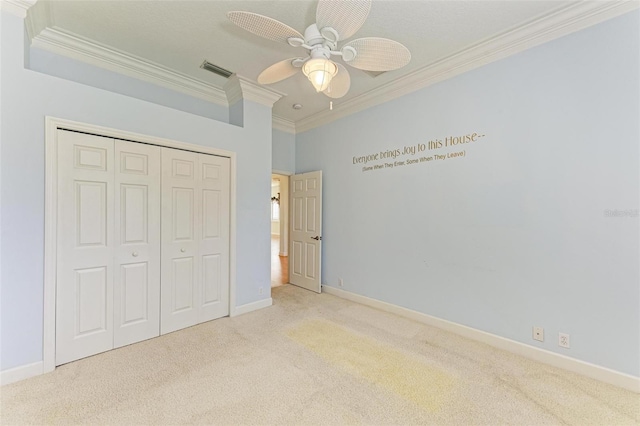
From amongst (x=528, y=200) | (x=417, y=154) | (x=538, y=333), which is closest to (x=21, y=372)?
(x=417, y=154)

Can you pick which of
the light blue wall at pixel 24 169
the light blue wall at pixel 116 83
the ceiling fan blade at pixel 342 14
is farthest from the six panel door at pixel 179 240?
the ceiling fan blade at pixel 342 14

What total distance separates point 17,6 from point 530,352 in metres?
5.10

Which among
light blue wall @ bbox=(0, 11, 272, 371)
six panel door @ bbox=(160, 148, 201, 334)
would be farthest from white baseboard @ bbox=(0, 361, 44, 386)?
six panel door @ bbox=(160, 148, 201, 334)

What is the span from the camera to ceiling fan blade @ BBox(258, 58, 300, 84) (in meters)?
2.14

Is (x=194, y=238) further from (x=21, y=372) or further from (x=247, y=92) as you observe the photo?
(x=247, y=92)

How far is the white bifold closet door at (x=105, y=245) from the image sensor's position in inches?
90.8

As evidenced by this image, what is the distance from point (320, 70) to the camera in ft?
6.32

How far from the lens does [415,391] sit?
1973 mm

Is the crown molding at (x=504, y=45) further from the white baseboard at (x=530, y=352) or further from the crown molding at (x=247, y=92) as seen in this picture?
the white baseboard at (x=530, y=352)

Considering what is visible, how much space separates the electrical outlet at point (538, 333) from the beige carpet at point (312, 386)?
9.7 inches

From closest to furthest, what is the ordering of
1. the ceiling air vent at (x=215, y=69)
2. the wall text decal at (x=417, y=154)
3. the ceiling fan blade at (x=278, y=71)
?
the ceiling fan blade at (x=278, y=71), the wall text decal at (x=417, y=154), the ceiling air vent at (x=215, y=69)

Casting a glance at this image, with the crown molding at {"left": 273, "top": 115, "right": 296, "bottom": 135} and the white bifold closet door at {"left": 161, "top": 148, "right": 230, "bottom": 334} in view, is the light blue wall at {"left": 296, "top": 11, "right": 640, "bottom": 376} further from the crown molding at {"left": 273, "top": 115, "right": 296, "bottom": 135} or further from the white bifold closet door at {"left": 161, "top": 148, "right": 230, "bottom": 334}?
the white bifold closet door at {"left": 161, "top": 148, "right": 230, "bottom": 334}

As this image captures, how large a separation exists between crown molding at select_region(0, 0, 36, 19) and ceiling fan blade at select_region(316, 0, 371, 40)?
2280 mm

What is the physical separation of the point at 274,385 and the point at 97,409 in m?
1.16
